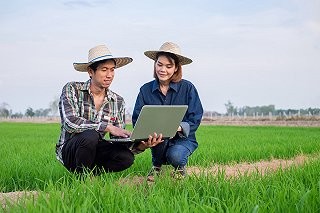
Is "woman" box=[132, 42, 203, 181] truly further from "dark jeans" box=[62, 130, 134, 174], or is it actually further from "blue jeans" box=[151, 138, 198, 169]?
"dark jeans" box=[62, 130, 134, 174]

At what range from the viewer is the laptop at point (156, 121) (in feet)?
12.4

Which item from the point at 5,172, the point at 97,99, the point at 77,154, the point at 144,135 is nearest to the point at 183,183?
the point at 144,135

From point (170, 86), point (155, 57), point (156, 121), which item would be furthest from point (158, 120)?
point (155, 57)

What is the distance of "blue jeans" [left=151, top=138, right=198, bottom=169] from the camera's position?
454 cm

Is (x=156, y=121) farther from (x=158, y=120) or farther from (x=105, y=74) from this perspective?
(x=105, y=74)

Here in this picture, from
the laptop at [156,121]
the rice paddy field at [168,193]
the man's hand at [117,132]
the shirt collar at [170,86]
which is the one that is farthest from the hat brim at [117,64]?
the rice paddy field at [168,193]

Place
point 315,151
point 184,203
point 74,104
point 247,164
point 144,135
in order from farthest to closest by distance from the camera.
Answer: point 315,151, point 247,164, point 74,104, point 144,135, point 184,203

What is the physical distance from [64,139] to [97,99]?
46 centimetres

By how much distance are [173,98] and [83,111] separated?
3.01ft

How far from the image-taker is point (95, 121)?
4.38 meters

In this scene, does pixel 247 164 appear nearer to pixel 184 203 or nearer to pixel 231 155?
pixel 231 155

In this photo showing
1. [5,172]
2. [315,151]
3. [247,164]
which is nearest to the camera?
[5,172]

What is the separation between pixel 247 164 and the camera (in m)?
7.09

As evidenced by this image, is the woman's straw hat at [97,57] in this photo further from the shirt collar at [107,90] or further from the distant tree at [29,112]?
the distant tree at [29,112]
